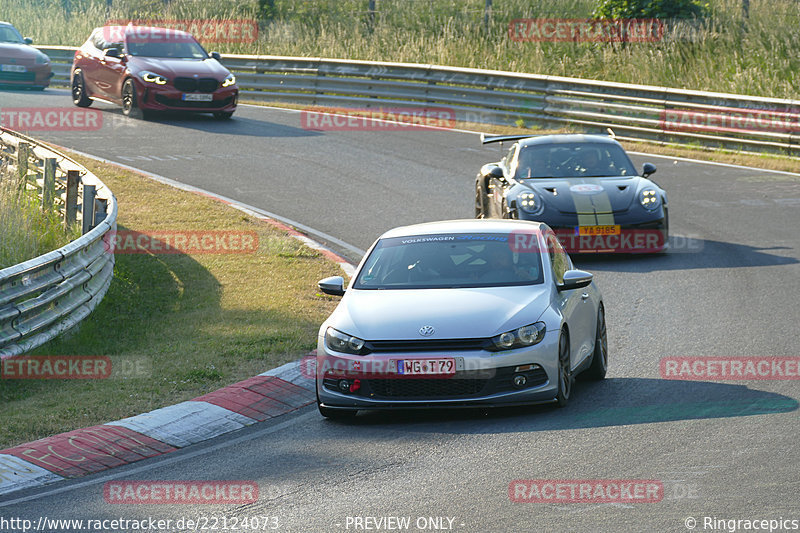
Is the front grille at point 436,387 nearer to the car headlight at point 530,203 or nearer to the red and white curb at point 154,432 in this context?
the red and white curb at point 154,432

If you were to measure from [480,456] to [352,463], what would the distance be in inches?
30.2

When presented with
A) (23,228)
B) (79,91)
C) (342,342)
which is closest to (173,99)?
(79,91)

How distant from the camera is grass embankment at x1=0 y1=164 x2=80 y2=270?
1259cm

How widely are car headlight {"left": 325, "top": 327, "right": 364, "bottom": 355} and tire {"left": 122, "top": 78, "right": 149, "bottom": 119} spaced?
1862cm

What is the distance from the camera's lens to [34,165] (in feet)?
53.3

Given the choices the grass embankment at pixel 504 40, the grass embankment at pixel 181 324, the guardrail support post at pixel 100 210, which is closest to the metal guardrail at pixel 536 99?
the grass embankment at pixel 504 40

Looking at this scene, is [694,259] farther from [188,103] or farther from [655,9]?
[655,9]

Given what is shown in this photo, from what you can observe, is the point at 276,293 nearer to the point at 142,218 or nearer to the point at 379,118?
the point at 142,218
